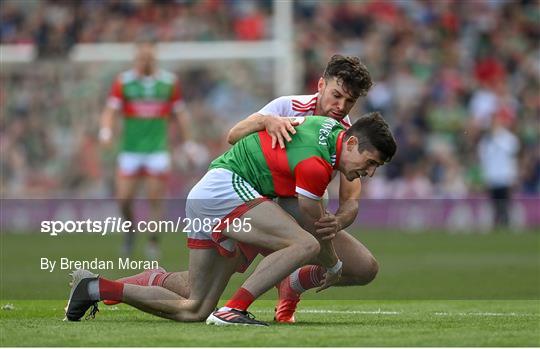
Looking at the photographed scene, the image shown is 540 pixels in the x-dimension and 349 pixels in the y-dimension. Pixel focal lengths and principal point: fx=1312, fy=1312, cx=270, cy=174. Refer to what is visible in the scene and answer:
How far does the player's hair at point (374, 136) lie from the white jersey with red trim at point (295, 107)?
3.21ft

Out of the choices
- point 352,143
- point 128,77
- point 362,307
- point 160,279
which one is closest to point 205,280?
point 160,279

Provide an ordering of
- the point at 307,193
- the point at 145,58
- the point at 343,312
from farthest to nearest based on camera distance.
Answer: the point at 145,58 → the point at 343,312 → the point at 307,193

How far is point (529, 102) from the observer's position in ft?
84.9

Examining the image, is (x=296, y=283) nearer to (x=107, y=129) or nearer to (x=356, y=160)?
(x=356, y=160)

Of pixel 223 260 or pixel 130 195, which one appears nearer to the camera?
pixel 223 260

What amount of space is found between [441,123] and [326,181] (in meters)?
17.3

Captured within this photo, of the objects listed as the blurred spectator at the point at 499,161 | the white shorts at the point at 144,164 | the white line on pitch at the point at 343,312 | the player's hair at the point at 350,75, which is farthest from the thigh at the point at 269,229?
the blurred spectator at the point at 499,161

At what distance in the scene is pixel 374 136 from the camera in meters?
8.55

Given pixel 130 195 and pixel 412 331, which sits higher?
pixel 412 331

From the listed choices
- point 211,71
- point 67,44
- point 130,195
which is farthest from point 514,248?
point 67,44

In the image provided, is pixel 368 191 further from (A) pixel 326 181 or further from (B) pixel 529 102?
(A) pixel 326 181

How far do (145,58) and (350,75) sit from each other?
8.12 meters

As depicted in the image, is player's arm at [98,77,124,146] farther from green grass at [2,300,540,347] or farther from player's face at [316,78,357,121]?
player's face at [316,78,357,121]

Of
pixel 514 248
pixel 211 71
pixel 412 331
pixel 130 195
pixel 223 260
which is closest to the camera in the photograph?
pixel 412 331
